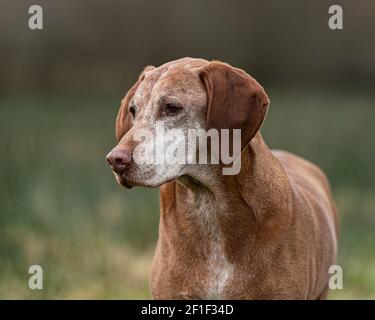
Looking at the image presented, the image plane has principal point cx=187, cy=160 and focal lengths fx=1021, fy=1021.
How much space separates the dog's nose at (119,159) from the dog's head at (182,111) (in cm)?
8

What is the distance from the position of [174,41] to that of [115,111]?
3340 mm

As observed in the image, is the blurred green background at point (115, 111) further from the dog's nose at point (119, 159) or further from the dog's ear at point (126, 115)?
the dog's nose at point (119, 159)

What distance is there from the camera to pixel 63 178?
Result: 800cm

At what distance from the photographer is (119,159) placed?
4121 mm

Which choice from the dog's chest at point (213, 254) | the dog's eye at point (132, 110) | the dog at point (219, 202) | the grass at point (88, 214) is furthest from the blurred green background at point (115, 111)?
the dog's eye at point (132, 110)

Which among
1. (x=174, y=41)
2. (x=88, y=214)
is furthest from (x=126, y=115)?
(x=174, y=41)

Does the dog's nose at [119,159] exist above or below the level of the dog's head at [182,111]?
below

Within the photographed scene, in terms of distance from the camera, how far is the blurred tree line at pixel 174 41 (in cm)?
1299

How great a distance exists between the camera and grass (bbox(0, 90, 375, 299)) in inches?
271

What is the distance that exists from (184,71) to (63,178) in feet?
12.2

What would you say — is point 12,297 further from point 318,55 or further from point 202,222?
point 318,55

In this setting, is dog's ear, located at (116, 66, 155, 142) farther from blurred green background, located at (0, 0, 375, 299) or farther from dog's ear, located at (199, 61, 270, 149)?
blurred green background, located at (0, 0, 375, 299)

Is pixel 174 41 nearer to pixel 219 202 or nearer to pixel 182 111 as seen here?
pixel 219 202

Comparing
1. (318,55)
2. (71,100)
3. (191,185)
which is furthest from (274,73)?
(191,185)
